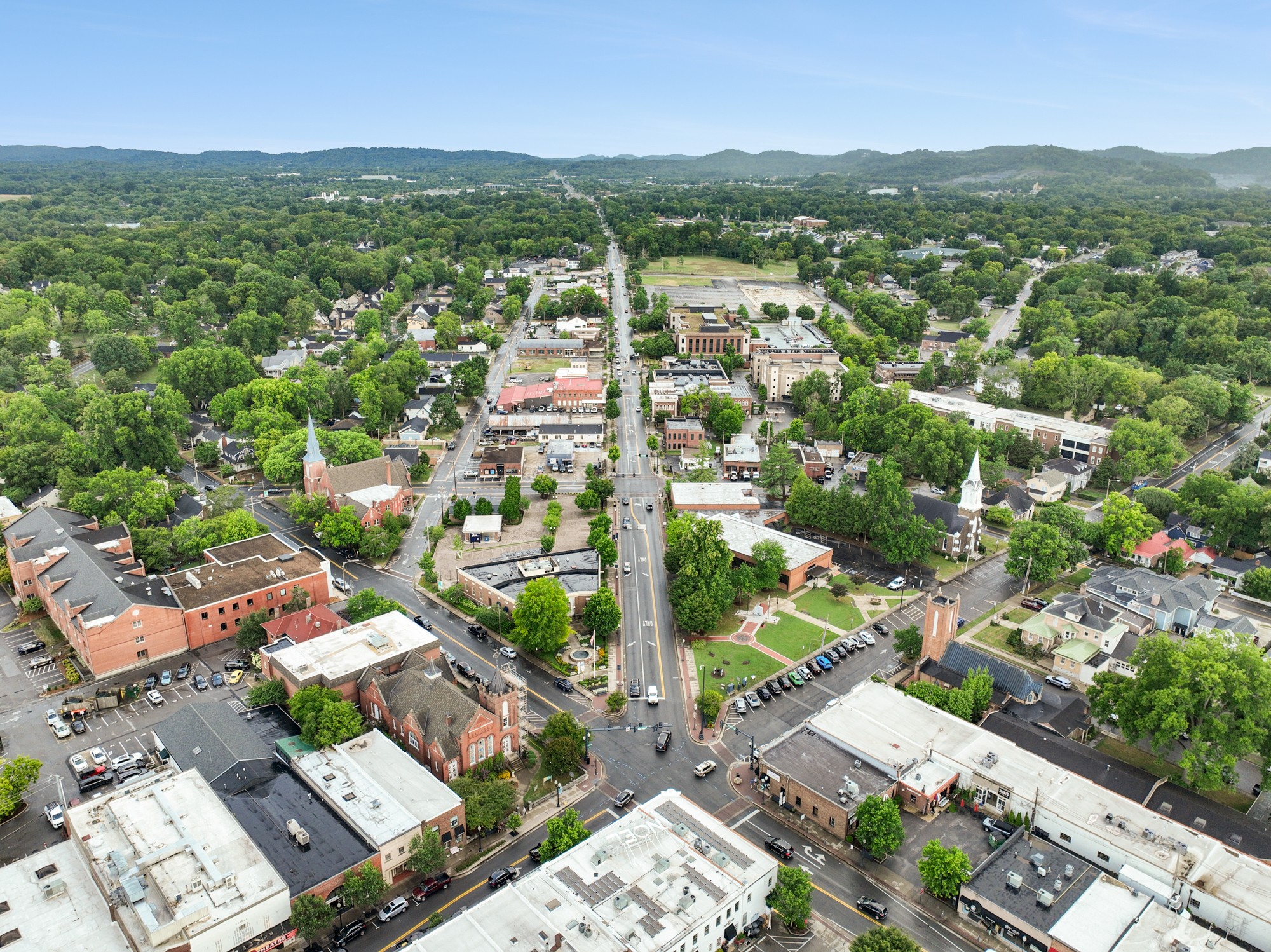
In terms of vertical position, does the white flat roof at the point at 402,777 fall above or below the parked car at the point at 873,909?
above

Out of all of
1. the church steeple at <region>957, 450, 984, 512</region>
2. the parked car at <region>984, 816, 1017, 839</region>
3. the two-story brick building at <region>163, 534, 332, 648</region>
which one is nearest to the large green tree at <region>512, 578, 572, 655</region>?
the two-story brick building at <region>163, 534, 332, 648</region>

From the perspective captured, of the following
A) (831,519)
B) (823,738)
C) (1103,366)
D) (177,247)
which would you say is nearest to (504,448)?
(831,519)

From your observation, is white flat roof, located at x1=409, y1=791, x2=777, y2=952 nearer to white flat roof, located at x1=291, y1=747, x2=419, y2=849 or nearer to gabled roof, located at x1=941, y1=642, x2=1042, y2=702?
white flat roof, located at x1=291, y1=747, x2=419, y2=849

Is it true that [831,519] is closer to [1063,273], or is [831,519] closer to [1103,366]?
[1103,366]

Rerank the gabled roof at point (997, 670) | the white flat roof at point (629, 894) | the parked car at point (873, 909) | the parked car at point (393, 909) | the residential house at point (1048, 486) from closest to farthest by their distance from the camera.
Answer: the white flat roof at point (629, 894), the parked car at point (393, 909), the parked car at point (873, 909), the gabled roof at point (997, 670), the residential house at point (1048, 486)

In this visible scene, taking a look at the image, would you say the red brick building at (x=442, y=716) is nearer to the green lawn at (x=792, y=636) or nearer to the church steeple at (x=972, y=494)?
the green lawn at (x=792, y=636)

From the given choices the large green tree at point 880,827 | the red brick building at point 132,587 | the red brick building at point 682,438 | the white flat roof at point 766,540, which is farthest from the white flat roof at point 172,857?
the red brick building at point 682,438
